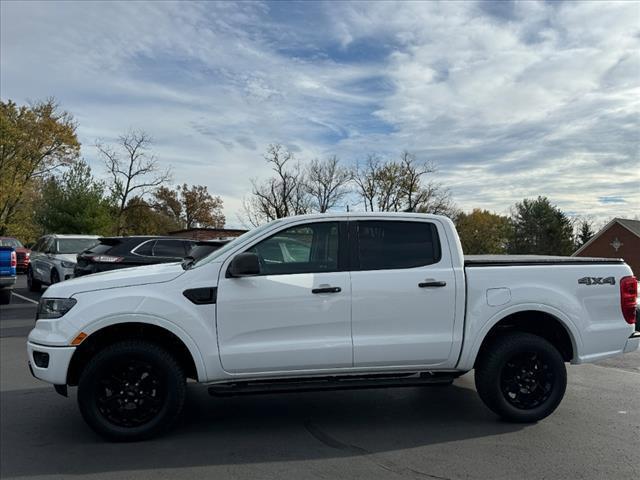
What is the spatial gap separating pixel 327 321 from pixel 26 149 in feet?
145

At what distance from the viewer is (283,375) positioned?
15.6 ft

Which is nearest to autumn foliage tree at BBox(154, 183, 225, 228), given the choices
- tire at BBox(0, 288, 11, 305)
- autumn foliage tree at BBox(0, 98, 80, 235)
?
autumn foliage tree at BBox(0, 98, 80, 235)

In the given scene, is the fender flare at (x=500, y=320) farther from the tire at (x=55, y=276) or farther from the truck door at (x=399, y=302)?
the tire at (x=55, y=276)

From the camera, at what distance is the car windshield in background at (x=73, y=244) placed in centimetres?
1619

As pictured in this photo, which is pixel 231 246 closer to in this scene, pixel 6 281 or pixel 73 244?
pixel 6 281

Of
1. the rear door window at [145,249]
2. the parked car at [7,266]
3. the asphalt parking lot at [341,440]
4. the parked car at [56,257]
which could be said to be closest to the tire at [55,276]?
the parked car at [56,257]

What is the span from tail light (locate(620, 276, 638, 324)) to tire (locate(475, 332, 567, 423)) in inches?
33.7

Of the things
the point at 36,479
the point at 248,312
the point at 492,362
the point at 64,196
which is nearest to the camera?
the point at 36,479

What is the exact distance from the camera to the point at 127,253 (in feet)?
39.4

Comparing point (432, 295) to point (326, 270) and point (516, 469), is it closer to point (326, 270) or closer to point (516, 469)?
point (326, 270)

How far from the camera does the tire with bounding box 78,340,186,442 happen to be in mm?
4566

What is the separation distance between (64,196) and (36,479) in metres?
34.5

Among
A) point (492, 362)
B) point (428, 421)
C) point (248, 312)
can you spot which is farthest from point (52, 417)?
point (492, 362)

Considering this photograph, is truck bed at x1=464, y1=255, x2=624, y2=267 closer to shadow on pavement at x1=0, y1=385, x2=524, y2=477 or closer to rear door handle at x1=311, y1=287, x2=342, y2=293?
rear door handle at x1=311, y1=287, x2=342, y2=293
